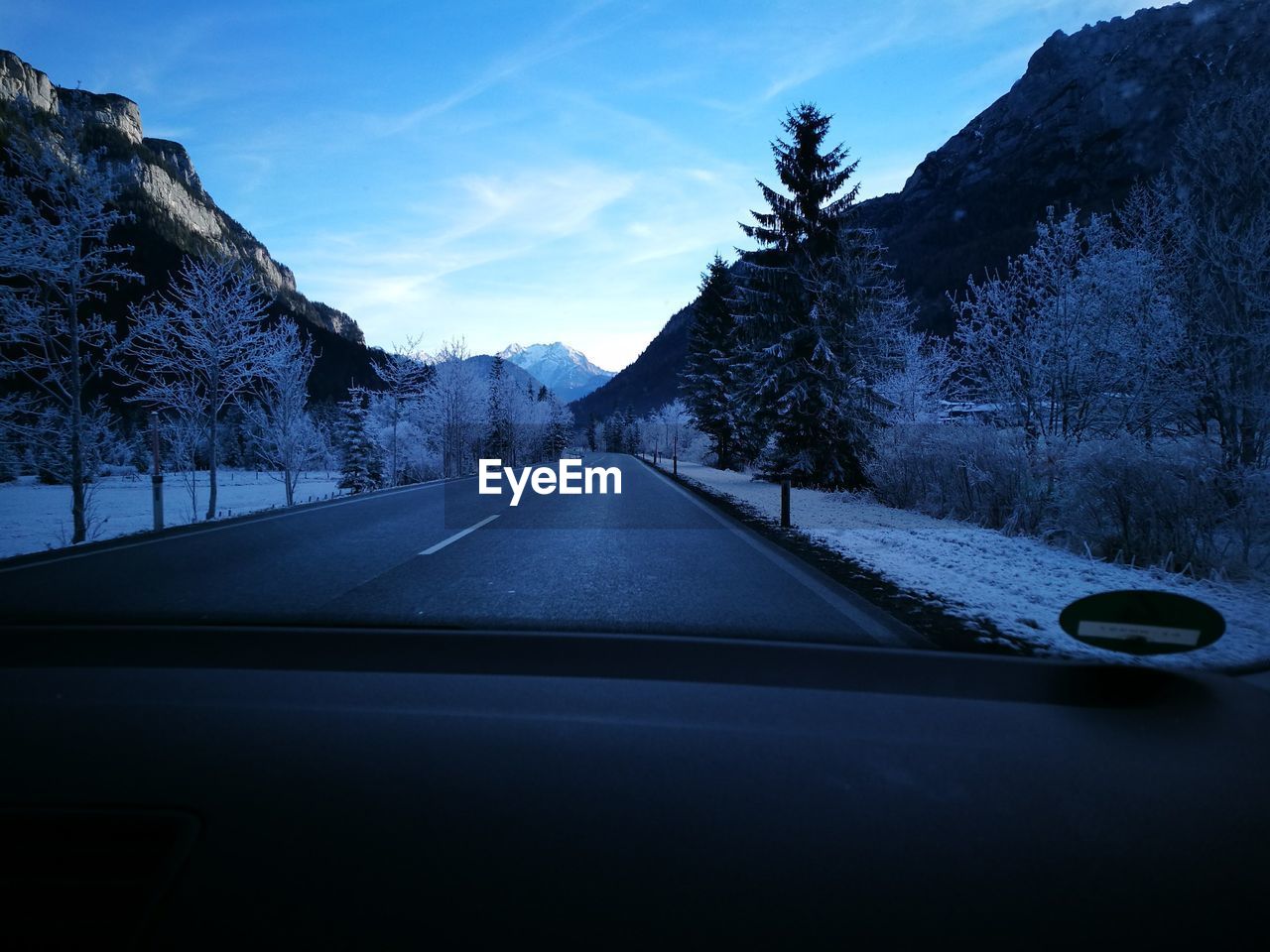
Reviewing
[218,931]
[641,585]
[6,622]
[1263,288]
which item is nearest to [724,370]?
[1263,288]

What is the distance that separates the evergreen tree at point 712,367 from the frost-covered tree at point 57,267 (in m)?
26.3

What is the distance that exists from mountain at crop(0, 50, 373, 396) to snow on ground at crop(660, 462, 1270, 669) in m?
52.9

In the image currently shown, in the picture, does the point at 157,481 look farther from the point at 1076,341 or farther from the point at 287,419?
the point at 287,419

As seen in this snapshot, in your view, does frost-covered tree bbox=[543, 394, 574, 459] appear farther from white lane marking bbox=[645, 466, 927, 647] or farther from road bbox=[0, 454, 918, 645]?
white lane marking bbox=[645, 466, 927, 647]

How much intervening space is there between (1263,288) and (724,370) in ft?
85.5

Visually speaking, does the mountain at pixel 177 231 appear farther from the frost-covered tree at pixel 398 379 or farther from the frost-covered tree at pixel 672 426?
the frost-covered tree at pixel 672 426

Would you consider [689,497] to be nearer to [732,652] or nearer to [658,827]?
[732,652]

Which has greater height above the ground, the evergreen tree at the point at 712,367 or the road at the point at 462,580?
A: the evergreen tree at the point at 712,367

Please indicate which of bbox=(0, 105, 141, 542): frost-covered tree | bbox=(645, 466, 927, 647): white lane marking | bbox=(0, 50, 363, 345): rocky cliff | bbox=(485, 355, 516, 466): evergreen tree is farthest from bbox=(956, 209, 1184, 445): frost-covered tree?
bbox=(0, 50, 363, 345): rocky cliff

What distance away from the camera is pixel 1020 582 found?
239 inches

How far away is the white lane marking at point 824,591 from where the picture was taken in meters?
4.34

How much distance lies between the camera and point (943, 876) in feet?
4.46

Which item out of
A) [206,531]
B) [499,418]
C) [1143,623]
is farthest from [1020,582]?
[499,418]

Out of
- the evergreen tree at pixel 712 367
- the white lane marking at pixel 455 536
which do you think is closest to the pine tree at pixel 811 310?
the white lane marking at pixel 455 536
